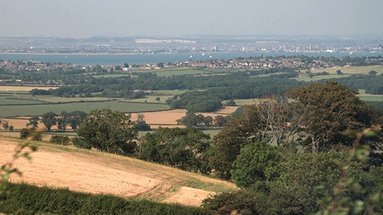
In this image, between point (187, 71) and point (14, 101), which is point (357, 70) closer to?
point (187, 71)

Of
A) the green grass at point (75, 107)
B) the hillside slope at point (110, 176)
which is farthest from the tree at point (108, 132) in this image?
the green grass at point (75, 107)

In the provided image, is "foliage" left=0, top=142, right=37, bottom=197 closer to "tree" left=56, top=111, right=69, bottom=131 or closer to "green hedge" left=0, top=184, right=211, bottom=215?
"green hedge" left=0, top=184, right=211, bottom=215

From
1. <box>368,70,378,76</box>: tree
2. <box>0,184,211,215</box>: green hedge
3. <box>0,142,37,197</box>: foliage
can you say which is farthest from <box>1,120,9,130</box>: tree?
<box>368,70,378,76</box>: tree

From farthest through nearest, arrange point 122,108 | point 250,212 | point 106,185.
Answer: point 122,108 < point 106,185 < point 250,212

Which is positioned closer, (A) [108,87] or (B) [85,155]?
(B) [85,155]

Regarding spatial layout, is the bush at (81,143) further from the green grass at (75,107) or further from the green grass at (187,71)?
the green grass at (187,71)

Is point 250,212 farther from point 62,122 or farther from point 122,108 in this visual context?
point 122,108

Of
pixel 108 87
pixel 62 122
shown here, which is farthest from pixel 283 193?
pixel 108 87

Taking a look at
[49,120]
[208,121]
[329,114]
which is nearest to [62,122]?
[49,120]
